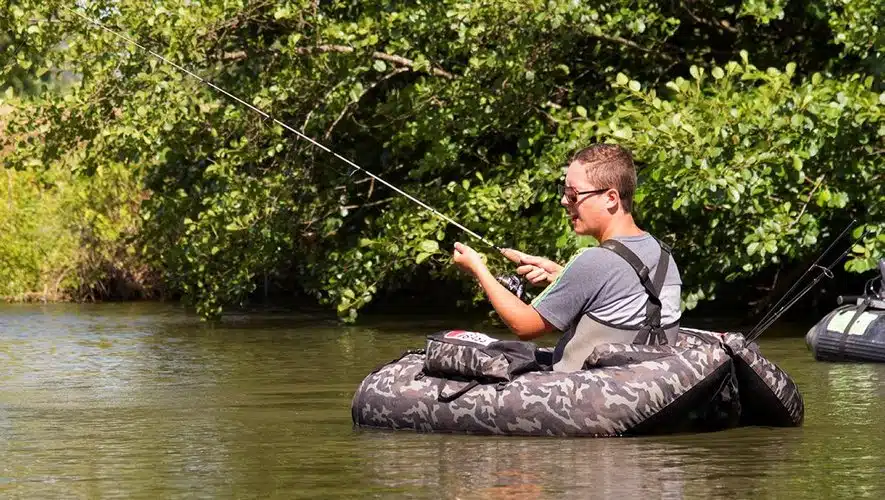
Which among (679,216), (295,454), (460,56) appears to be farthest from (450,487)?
(460,56)

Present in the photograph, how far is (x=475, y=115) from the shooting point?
16828 millimetres

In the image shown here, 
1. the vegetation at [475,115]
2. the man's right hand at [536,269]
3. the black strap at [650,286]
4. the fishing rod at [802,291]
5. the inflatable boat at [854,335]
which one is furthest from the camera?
the vegetation at [475,115]

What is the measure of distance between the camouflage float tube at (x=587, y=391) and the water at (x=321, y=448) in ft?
0.37

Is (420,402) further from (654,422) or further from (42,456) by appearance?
(42,456)

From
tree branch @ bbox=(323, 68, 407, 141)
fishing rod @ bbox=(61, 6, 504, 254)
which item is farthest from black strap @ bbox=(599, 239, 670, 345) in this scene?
tree branch @ bbox=(323, 68, 407, 141)

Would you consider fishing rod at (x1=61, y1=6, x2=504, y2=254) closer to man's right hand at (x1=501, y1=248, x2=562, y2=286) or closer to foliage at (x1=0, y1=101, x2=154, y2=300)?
man's right hand at (x1=501, y1=248, x2=562, y2=286)

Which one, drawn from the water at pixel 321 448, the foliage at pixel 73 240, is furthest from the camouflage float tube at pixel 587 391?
the foliage at pixel 73 240

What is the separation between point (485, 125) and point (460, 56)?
1338 mm

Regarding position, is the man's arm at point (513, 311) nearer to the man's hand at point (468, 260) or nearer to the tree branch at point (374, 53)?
the man's hand at point (468, 260)

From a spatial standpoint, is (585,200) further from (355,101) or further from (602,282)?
(355,101)

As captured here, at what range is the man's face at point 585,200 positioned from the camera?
28.5 ft

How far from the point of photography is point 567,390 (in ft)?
28.3

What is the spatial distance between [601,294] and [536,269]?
2.19 ft

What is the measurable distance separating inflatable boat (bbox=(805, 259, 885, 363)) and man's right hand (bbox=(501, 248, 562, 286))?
4.57 meters
